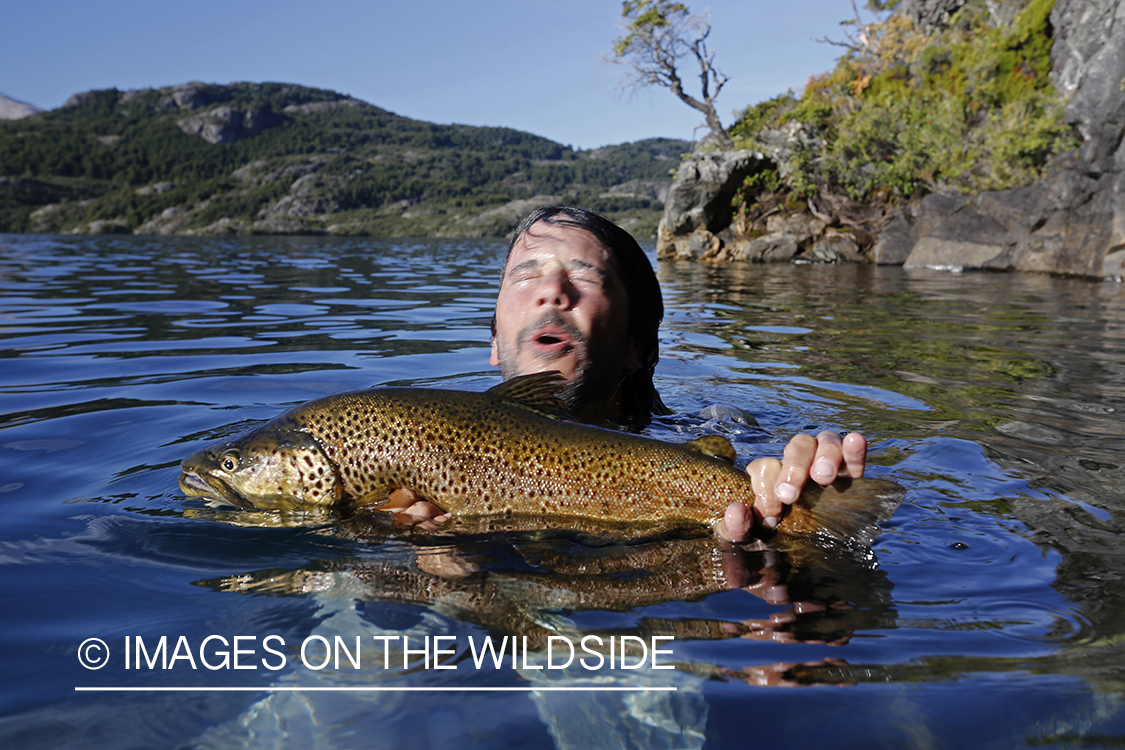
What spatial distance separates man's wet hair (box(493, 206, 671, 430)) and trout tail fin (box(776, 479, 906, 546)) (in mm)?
2353

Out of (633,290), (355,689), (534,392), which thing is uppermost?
(633,290)

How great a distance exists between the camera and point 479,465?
3.11 meters

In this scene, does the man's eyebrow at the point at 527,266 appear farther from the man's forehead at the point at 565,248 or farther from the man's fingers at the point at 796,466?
the man's fingers at the point at 796,466

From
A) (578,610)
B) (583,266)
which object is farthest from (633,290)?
(578,610)

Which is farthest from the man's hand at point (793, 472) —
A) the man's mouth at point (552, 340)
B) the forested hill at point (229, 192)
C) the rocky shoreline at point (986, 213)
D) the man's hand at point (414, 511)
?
the forested hill at point (229, 192)

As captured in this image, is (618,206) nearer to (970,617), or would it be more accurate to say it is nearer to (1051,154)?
(1051,154)

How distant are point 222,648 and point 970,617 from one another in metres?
2.49

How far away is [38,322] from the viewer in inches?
428

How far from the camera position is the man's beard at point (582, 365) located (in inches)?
171

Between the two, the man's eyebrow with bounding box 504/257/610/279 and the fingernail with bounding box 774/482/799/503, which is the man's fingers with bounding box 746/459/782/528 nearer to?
the fingernail with bounding box 774/482/799/503

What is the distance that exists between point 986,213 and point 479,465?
25.0 m

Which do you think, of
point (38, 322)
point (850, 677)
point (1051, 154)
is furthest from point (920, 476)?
point (1051, 154)

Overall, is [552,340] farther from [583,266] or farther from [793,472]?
[793,472]

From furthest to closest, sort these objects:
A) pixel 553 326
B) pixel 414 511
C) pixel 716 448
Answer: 1. pixel 553 326
2. pixel 414 511
3. pixel 716 448
